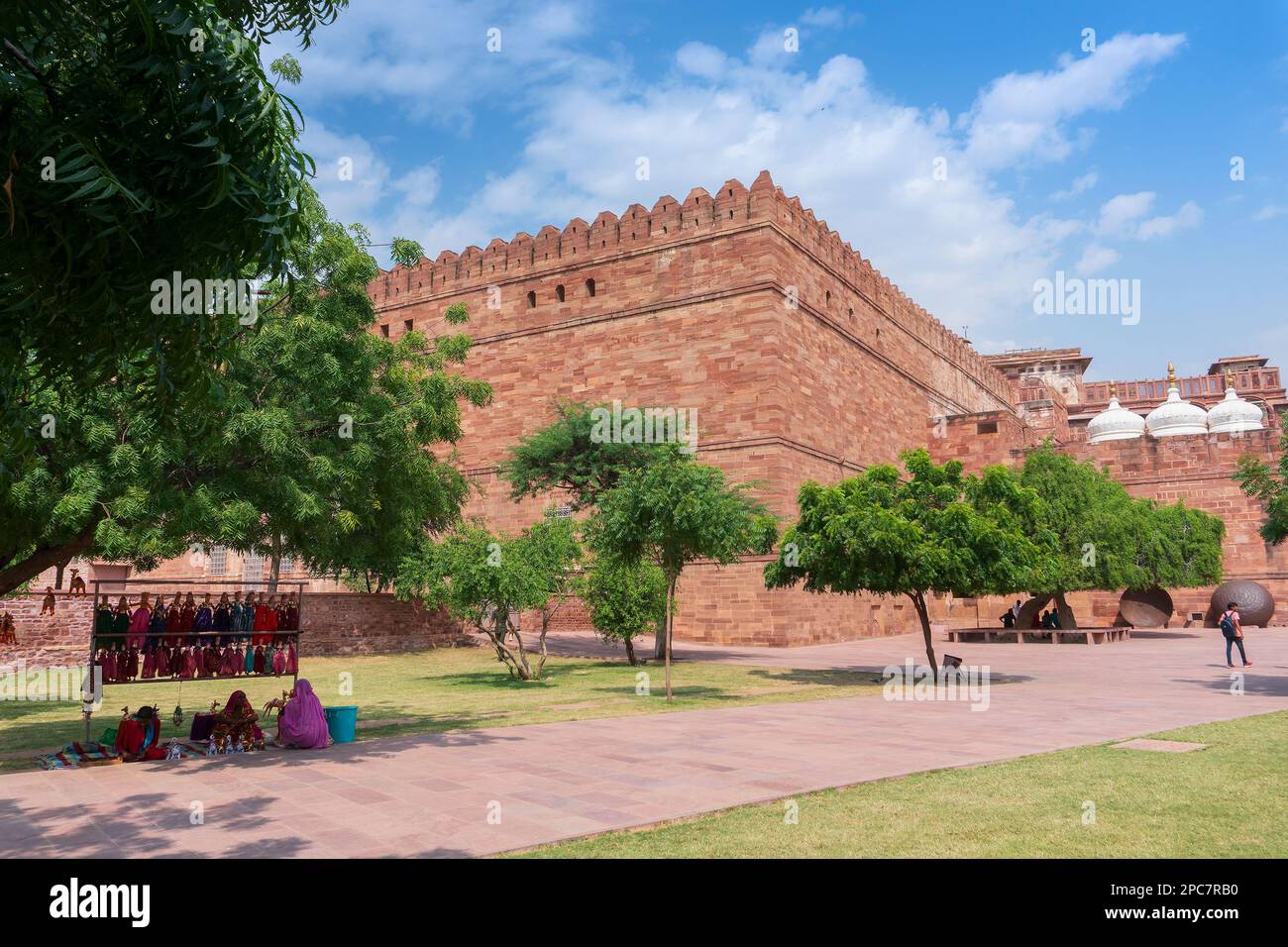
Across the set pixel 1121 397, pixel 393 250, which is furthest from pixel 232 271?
pixel 1121 397

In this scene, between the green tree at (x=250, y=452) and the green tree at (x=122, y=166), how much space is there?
2.49 metres

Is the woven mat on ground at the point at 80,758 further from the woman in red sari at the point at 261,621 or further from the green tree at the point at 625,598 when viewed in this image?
the green tree at the point at 625,598

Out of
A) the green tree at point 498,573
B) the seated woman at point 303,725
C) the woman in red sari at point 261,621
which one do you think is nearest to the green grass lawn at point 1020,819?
the seated woman at point 303,725

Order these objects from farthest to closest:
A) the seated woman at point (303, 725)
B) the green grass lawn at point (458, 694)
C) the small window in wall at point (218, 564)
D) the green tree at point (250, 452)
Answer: the small window in wall at point (218, 564) < the green grass lawn at point (458, 694) < the green tree at point (250, 452) < the seated woman at point (303, 725)

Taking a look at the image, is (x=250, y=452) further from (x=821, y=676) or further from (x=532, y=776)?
(x=821, y=676)

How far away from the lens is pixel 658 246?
2820 cm

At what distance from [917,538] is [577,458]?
35.0ft

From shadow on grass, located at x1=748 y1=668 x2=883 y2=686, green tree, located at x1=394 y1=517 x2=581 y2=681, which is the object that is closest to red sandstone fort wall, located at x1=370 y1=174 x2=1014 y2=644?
shadow on grass, located at x1=748 y1=668 x2=883 y2=686

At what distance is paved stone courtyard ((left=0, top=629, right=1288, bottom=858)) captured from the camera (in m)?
5.43

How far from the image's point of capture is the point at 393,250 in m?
14.0

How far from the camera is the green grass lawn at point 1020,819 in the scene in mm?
4848

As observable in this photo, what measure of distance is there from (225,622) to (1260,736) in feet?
35.0

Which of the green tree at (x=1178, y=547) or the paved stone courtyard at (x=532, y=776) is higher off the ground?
the green tree at (x=1178, y=547)
